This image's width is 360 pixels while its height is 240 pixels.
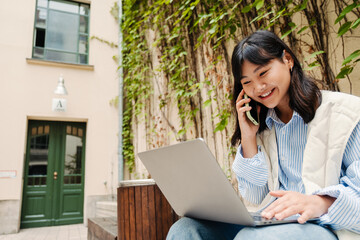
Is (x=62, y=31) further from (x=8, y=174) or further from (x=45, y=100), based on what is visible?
(x=8, y=174)

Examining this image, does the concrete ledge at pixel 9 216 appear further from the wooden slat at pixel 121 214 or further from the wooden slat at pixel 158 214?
the wooden slat at pixel 158 214

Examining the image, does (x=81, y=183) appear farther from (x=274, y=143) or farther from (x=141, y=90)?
(x=274, y=143)

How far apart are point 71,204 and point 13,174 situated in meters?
1.18

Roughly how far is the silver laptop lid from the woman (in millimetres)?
61

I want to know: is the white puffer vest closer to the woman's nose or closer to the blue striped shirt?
the blue striped shirt

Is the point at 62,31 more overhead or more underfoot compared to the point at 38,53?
more overhead

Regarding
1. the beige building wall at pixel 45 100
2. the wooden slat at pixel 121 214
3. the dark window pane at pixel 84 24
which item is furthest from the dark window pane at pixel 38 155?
the wooden slat at pixel 121 214

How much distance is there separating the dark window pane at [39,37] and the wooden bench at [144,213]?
16.2 ft

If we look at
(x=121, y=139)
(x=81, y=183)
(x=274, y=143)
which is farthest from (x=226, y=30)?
(x=81, y=183)

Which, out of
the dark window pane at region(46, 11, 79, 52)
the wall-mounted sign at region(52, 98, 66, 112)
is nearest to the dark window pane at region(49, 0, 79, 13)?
the dark window pane at region(46, 11, 79, 52)

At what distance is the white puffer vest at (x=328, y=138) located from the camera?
A: 793 mm

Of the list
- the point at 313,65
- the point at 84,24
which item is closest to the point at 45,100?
the point at 84,24

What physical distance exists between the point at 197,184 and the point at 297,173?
1.33ft

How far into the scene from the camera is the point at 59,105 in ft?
16.4
